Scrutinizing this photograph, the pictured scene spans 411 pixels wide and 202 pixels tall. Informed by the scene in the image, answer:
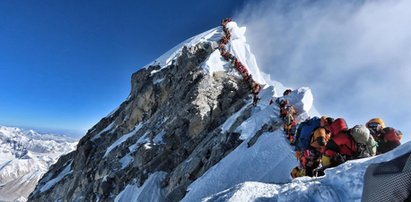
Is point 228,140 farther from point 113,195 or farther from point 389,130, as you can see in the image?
point 113,195

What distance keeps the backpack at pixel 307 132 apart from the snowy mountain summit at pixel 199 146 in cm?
179

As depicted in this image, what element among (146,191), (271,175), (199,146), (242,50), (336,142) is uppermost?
(242,50)

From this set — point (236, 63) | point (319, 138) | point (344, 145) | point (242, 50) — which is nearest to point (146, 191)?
point (236, 63)

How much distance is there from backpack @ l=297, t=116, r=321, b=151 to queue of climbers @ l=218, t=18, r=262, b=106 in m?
13.1

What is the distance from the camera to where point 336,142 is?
9.98m

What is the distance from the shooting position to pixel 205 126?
2966 cm

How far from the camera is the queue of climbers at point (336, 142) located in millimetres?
9453

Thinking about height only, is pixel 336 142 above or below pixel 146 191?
above

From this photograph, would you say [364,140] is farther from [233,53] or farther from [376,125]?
[233,53]

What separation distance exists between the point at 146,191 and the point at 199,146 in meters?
5.64

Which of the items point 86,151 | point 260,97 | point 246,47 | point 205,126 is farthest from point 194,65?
point 86,151

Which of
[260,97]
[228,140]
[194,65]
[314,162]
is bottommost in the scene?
[314,162]

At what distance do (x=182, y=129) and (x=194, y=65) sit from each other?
1163 centimetres

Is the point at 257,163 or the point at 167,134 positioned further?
the point at 167,134
